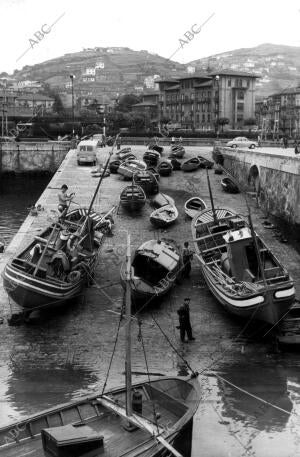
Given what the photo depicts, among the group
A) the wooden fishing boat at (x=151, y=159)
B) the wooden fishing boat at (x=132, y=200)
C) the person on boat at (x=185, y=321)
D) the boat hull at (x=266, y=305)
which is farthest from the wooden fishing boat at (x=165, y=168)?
the person on boat at (x=185, y=321)

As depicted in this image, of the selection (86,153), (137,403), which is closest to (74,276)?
(137,403)

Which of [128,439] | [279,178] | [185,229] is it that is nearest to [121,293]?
[185,229]

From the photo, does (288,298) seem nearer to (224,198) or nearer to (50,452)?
(50,452)

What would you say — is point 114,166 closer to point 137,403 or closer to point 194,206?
point 194,206

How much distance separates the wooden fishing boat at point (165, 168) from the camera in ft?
175

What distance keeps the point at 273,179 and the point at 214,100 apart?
3494 inches

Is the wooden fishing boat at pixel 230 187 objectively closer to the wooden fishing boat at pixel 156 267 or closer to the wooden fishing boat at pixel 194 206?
the wooden fishing boat at pixel 194 206

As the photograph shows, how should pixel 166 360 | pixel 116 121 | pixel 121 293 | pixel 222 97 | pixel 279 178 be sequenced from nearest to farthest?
1. pixel 166 360
2. pixel 121 293
3. pixel 279 178
4. pixel 116 121
5. pixel 222 97

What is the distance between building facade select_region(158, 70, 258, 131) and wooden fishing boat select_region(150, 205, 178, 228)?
90.0 m

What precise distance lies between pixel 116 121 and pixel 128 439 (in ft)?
341

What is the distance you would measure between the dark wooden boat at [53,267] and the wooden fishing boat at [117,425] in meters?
9.62

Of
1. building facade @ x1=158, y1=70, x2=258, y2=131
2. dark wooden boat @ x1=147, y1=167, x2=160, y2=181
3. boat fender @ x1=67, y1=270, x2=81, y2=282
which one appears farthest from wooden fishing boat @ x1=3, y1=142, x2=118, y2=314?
building facade @ x1=158, y1=70, x2=258, y2=131

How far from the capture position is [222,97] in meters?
129

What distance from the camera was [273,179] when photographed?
42.3 metres
